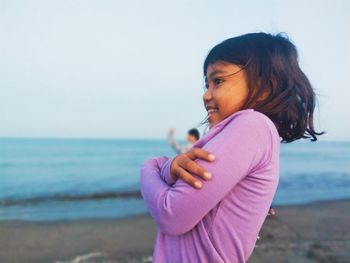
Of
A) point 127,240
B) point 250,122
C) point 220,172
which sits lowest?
point 127,240

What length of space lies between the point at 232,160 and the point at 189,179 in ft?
0.44

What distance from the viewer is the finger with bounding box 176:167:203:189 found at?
0.93m

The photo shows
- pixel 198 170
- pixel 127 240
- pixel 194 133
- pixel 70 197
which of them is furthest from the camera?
pixel 70 197

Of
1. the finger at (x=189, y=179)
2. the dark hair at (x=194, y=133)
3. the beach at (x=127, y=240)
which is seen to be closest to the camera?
the finger at (x=189, y=179)

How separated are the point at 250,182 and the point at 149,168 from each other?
40 cm

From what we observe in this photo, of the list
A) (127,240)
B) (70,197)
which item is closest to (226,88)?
(127,240)

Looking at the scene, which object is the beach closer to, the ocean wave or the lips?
the ocean wave

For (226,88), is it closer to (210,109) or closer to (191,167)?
(210,109)

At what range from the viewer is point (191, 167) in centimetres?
96

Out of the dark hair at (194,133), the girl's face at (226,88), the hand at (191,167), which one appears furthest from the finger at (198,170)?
the dark hair at (194,133)

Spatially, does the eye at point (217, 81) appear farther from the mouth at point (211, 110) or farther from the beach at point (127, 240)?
the beach at point (127, 240)

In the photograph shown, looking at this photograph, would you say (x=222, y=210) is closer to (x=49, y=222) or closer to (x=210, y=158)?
(x=210, y=158)

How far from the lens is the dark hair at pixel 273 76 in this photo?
114cm

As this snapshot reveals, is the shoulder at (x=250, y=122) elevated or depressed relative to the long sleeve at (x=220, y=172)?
elevated
